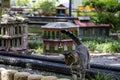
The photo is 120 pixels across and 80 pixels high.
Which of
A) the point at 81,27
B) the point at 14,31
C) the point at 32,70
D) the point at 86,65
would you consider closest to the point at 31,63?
the point at 32,70

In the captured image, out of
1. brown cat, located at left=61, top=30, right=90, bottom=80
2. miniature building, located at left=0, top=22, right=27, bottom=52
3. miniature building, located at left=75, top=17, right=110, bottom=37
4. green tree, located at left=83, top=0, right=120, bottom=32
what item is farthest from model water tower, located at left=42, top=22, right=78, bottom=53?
brown cat, located at left=61, top=30, right=90, bottom=80

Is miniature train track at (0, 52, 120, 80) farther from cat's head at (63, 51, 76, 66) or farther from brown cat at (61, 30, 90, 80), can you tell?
cat's head at (63, 51, 76, 66)

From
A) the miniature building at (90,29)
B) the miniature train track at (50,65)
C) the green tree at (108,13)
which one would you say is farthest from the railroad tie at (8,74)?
the miniature building at (90,29)

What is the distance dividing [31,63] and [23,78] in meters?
1.89

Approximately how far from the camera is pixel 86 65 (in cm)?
486

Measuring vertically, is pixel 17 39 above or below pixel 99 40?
above

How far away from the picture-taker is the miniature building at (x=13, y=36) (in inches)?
483

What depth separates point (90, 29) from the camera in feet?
67.7

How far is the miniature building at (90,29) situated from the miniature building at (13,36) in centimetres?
799

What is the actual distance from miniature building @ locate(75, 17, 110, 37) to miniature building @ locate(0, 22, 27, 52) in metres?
7.99

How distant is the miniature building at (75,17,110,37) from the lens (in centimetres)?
2050

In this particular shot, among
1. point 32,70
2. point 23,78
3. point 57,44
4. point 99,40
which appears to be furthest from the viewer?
point 99,40

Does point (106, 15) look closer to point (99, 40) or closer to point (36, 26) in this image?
point (99, 40)

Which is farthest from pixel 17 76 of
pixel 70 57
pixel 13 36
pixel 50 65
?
pixel 13 36
